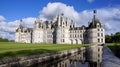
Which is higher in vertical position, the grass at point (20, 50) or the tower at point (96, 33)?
the tower at point (96, 33)

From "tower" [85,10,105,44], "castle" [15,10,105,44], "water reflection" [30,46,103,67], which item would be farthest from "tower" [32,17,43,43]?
"water reflection" [30,46,103,67]

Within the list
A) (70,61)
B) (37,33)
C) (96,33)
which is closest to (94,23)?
(96,33)

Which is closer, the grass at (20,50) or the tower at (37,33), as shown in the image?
the grass at (20,50)

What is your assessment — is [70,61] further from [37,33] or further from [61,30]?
[37,33]

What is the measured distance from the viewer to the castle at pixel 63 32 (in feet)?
365

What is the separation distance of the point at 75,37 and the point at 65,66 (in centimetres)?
9877

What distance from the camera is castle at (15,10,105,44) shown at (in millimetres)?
111312

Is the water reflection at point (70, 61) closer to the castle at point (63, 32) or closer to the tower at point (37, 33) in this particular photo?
the castle at point (63, 32)

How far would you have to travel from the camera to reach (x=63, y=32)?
11775 centimetres

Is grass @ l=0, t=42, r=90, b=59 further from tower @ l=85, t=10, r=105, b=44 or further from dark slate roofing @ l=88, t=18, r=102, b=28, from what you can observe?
dark slate roofing @ l=88, t=18, r=102, b=28

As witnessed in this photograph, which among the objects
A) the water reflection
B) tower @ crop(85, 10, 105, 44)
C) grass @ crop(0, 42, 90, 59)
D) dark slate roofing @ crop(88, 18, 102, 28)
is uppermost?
dark slate roofing @ crop(88, 18, 102, 28)

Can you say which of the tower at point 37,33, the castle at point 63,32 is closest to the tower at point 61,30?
the castle at point 63,32

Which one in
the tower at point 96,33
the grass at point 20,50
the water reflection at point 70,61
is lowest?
the water reflection at point 70,61

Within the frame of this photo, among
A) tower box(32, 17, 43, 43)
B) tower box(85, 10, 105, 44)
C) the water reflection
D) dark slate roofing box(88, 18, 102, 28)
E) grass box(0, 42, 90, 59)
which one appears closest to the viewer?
grass box(0, 42, 90, 59)
